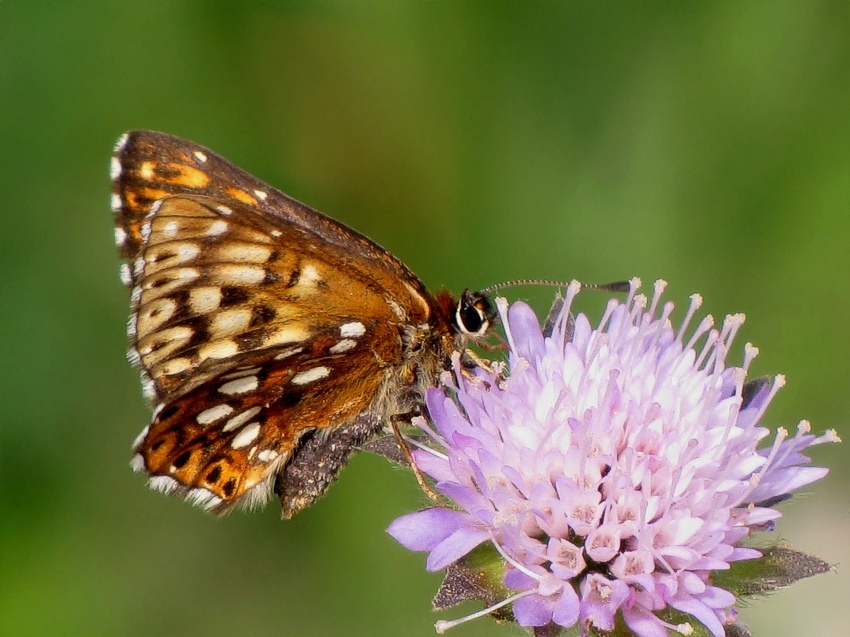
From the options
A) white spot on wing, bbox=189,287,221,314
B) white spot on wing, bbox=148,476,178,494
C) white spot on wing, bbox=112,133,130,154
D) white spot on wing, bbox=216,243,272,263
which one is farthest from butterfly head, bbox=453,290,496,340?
white spot on wing, bbox=112,133,130,154

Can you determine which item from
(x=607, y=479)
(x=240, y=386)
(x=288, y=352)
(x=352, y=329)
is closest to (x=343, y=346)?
(x=352, y=329)

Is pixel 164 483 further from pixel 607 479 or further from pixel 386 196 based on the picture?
pixel 386 196

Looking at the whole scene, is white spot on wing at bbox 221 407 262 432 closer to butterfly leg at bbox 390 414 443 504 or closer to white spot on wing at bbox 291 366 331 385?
white spot on wing at bbox 291 366 331 385

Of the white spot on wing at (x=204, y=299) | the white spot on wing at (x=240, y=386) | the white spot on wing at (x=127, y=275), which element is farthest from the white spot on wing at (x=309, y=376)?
the white spot on wing at (x=127, y=275)

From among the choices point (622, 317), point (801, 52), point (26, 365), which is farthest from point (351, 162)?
point (622, 317)

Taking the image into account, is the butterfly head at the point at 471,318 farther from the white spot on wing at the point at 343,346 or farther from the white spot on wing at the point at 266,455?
the white spot on wing at the point at 266,455

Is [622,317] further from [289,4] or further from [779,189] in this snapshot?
[289,4]

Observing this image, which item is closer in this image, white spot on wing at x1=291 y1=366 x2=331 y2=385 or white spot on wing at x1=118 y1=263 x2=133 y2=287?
white spot on wing at x1=291 y1=366 x2=331 y2=385
